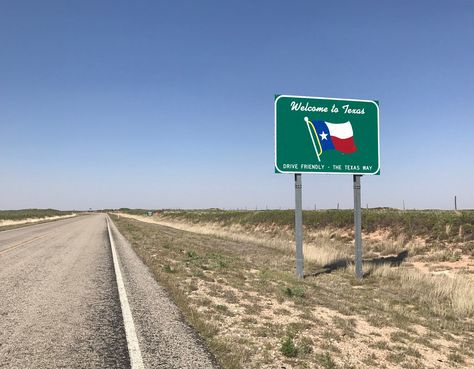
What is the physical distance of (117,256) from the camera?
661 inches

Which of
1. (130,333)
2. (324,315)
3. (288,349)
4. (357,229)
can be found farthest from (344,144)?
(130,333)

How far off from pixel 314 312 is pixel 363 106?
8.39 metres

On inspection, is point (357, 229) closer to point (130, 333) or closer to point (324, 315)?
point (324, 315)

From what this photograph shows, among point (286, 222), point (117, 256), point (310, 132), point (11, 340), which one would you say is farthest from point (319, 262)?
point (286, 222)

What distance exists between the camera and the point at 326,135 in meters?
13.9

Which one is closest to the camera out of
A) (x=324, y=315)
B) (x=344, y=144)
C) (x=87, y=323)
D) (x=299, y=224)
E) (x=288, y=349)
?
(x=288, y=349)

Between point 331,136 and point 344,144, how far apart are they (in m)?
0.55

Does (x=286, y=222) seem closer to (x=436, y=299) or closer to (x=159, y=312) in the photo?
(x=436, y=299)

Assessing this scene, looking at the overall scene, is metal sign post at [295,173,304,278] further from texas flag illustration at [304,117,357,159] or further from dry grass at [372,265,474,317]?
dry grass at [372,265,474,317]

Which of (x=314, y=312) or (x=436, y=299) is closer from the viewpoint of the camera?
(x=314, y=312)

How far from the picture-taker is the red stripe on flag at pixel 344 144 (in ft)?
45.9

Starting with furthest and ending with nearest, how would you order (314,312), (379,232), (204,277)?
(379,232)
(204,277)
(314,312)

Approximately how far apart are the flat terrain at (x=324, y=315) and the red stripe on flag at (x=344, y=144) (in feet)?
14.2

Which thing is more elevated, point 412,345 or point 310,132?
point 310,132
